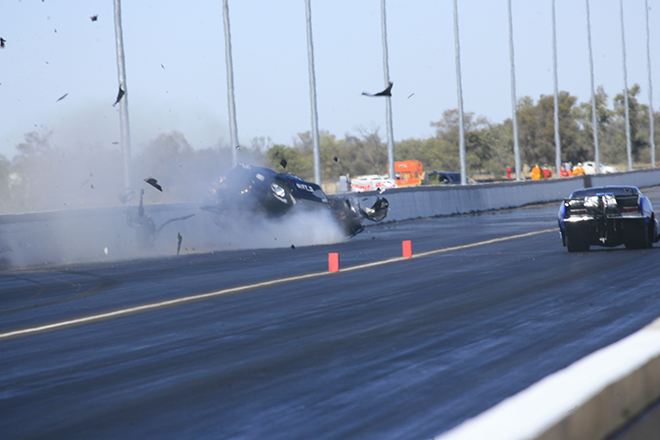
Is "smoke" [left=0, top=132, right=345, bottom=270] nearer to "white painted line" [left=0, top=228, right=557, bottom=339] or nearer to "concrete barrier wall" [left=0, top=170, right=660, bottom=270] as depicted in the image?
"concrete barrier wall" [left=0, top=170, right=660, bottom=270]

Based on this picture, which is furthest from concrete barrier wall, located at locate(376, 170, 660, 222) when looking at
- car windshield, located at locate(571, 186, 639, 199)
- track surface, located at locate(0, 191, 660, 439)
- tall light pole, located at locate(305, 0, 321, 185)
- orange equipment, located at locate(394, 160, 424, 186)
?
orange equipment, located at locate(394, 160, 424, 186)

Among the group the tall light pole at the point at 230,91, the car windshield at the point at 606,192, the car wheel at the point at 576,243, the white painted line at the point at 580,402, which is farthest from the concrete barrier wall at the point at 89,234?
the white painted line at the point at 580,402

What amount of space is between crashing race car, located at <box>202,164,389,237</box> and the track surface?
6.62m

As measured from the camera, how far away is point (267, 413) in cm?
546

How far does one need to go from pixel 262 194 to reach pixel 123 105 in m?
7.61

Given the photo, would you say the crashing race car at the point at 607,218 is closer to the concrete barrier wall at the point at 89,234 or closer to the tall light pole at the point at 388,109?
the concrete barrier wall at the point at 89,234

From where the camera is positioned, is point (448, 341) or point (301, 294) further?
point (301, 294)

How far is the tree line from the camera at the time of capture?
28422 mm

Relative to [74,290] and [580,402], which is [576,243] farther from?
[580,402]

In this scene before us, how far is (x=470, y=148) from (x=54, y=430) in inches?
5053

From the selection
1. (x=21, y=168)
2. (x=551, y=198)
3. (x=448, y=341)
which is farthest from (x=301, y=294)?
(x=551, y=198)

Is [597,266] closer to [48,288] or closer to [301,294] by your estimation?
[301,294]

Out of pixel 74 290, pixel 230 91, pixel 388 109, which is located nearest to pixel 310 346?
pixel 74 290

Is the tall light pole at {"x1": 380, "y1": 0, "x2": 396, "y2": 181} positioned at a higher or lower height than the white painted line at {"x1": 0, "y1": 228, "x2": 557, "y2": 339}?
higher
